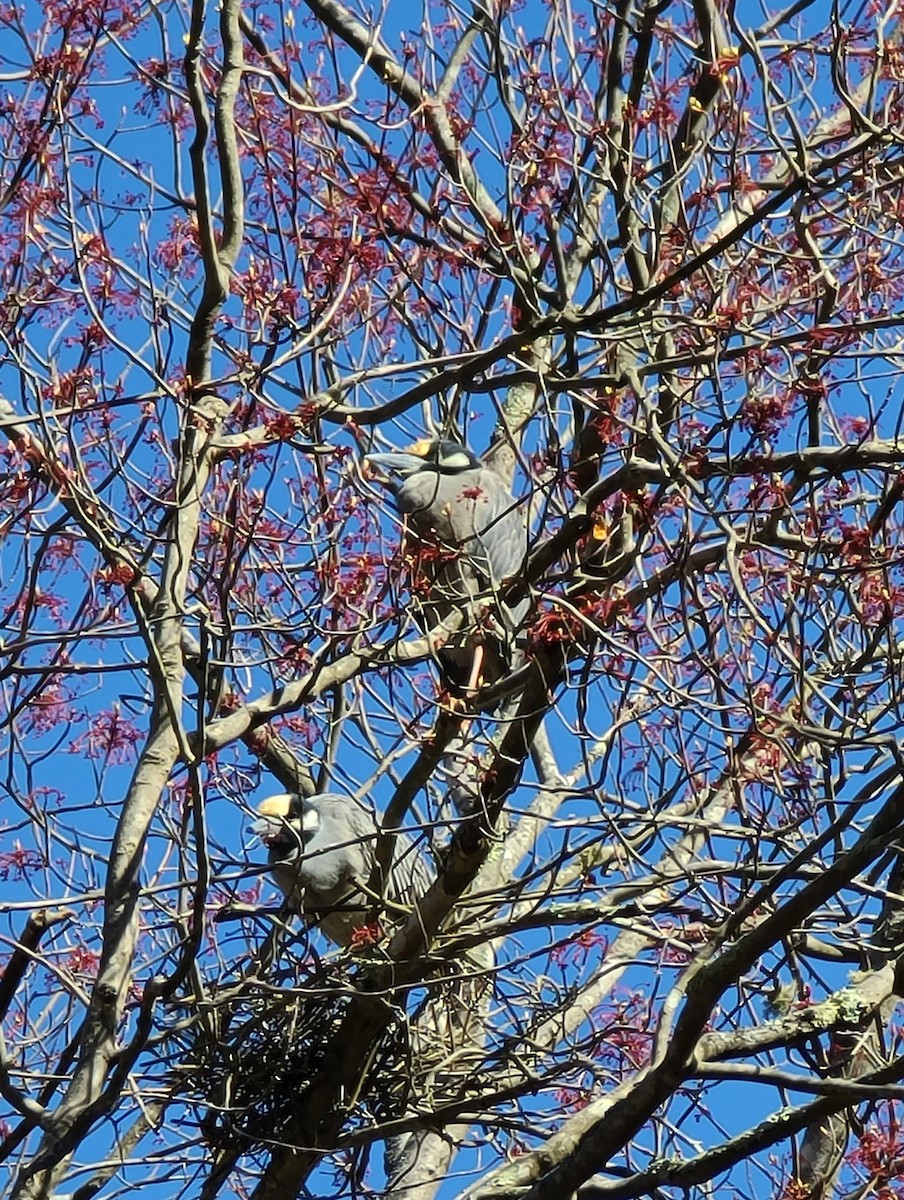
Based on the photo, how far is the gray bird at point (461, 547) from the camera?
4.03m

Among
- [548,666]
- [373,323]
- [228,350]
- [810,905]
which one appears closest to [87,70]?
[228,350]

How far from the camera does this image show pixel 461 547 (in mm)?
4219

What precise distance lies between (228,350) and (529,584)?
0.98 m

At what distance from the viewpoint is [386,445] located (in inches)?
239

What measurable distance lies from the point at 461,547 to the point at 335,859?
1510 millimetres

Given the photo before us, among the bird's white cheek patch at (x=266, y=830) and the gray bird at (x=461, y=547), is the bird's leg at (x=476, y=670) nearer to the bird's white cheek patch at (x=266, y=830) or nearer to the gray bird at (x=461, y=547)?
the gray bird at (x=461, y=547)

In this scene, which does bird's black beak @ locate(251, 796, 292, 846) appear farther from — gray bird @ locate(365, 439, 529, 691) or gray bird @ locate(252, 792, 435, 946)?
gray bird @ locate(365, 439, 529, 691)

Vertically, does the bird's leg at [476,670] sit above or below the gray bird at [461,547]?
below

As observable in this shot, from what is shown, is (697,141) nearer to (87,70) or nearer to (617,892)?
(87,70)

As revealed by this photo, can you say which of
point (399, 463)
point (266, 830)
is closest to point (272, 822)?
point (266, 830)

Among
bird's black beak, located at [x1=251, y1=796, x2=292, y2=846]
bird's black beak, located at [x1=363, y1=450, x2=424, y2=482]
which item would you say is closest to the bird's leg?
bird's black beak, located at [x1=251, y1=796, x2=292, y2=846]

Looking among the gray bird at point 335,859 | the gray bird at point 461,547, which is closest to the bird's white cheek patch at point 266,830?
the gray bird at point 335,859

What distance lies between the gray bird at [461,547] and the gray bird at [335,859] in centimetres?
75

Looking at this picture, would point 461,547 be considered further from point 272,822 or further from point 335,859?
point 335,859
